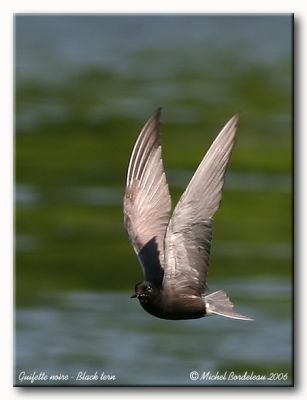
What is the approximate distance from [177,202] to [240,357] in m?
0.61

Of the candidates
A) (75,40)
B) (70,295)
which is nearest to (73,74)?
(75,40)

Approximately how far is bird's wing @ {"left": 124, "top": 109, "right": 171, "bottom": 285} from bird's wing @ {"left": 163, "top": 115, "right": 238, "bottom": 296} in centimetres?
19

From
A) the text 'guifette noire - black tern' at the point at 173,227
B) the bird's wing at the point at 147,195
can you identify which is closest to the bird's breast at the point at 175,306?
the text 'guifette noire - black tern' at the point at 173,227

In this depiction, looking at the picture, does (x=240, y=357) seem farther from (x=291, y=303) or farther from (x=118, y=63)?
(x=118, y=63)

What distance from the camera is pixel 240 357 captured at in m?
10.4

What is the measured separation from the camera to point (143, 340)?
10.5 meters

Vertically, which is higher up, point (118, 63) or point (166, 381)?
point (118, 63)

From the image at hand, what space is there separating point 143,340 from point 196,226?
51 cm

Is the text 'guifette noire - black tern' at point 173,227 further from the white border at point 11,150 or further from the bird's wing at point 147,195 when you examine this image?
the white border at point 11,150

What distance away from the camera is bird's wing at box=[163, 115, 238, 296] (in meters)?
10.2

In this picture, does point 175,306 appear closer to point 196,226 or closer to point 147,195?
point 196,226

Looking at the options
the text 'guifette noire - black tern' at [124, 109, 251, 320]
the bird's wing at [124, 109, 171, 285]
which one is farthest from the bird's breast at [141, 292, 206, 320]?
the bird's wing at [124, 109, 171, 285]

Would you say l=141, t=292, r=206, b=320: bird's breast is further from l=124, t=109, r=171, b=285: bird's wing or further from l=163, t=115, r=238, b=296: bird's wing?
l=124, t=109, r=171, b=285: bird's wing

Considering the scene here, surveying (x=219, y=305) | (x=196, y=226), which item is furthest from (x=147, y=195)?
(x=219, y=305)
